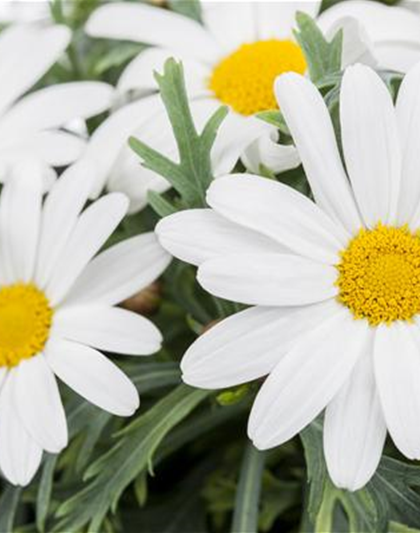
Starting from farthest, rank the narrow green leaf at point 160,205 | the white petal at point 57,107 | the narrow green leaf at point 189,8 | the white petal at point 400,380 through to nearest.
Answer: the narrow green leaf at point 189,8 < the white petal at point 57,107 < the narrow green leaf at point 160,205 < the white petal at point 400,380

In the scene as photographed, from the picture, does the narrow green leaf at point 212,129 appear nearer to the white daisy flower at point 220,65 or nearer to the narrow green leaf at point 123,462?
the white daisy flower at point 220,65

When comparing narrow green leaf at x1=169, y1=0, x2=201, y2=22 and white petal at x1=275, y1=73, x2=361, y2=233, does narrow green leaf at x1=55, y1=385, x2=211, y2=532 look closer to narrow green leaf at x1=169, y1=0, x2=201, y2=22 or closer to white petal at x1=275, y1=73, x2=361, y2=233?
white petal at x1=275, y1=73, x2=361, y2=233

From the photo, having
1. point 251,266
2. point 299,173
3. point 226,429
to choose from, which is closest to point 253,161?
point 299,173

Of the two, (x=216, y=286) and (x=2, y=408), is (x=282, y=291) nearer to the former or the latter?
(x=216, y=286)

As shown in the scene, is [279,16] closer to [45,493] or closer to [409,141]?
[409,141]

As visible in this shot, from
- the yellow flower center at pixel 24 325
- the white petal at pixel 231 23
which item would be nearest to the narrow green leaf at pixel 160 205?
the yellow flower center at pixel 24 325

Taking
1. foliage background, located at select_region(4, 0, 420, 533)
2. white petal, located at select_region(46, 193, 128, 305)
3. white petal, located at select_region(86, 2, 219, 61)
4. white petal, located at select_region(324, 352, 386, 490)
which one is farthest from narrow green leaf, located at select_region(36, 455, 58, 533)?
white petal, located at select_region(86, 2, 219, 61)

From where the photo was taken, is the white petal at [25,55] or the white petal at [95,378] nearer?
the white petal at [95,378]
